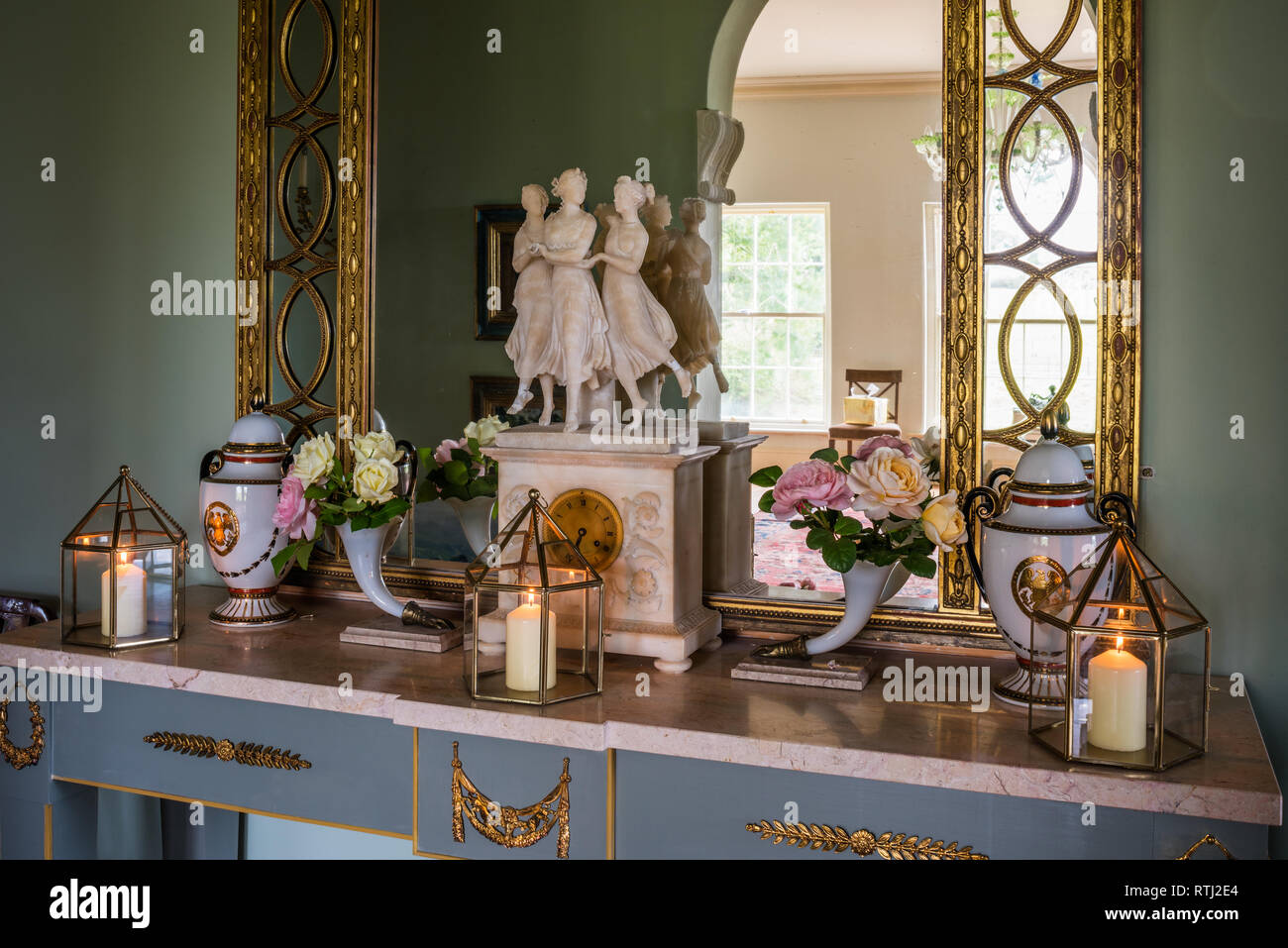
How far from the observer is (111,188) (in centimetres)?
231

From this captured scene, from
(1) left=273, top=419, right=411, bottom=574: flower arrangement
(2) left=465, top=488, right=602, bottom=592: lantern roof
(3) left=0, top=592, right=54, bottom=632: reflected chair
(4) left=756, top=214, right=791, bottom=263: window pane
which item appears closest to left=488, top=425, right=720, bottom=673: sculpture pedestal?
(2) left=465, top=488, right=602, bottom=592: lantern roof

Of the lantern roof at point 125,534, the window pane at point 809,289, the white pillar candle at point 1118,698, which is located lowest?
the white pillar candle at point 1118,698

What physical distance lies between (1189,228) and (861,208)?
0.47 metres

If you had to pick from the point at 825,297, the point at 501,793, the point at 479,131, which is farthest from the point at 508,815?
the point at 479,131

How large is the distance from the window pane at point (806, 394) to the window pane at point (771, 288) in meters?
0.10

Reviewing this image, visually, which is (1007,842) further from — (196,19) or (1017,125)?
(196,19)

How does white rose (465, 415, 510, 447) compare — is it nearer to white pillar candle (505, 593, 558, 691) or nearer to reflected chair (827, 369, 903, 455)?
white pillar candle (505, 593, 558, 691)

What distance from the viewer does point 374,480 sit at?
189 cm

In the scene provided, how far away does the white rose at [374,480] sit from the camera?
6.20 feet

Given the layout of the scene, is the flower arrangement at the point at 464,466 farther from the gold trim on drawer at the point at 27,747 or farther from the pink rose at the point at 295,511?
the gold trim on drawer at the point at 27,747

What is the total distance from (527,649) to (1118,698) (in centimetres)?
76

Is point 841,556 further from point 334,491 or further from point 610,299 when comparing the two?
point 334,491

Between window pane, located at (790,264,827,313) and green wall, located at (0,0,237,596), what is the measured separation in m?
1.14

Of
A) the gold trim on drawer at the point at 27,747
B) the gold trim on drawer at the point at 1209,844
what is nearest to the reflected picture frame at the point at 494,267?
the gold trim on drawer at the point at 27,747
